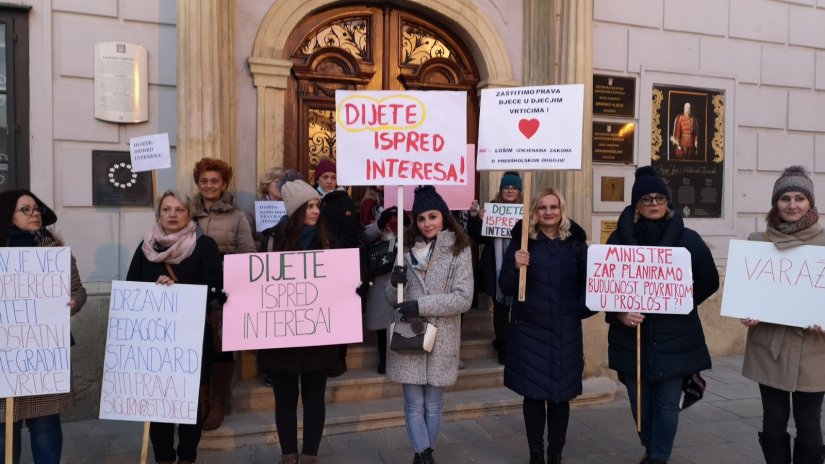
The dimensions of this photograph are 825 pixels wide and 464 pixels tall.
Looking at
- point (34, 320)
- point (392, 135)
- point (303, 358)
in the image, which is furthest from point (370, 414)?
point (34, 320)

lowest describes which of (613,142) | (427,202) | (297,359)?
(297,359)

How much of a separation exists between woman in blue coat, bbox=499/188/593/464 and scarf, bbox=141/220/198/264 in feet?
6.59

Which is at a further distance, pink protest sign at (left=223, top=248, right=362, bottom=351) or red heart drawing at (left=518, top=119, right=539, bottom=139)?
red heart drawing at (left=518, top=119, right=539, bottom=139)

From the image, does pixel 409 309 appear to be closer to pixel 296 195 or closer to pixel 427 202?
pixel 427 202

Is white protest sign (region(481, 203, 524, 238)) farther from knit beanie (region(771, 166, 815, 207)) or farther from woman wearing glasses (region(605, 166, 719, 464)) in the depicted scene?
knit beanie (region(771, 166, 815, 207))

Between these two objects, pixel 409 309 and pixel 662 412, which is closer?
pixel 409 309

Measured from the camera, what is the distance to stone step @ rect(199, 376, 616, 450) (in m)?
4.66

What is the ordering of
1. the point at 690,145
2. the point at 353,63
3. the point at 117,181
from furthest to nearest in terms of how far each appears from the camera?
the point at 690,145 < the point at 353,63 < the point at 117,181

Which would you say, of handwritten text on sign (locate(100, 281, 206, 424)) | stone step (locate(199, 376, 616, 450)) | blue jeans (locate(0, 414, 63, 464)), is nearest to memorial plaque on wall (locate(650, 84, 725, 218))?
stone step (locate(199, 376, 616, 450))

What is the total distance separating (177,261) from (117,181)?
2.09m

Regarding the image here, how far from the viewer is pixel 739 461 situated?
4.36m

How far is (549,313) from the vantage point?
3877 millimetres

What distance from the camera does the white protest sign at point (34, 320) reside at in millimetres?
3320

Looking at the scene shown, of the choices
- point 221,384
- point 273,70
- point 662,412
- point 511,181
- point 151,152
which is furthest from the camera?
point 273,70
